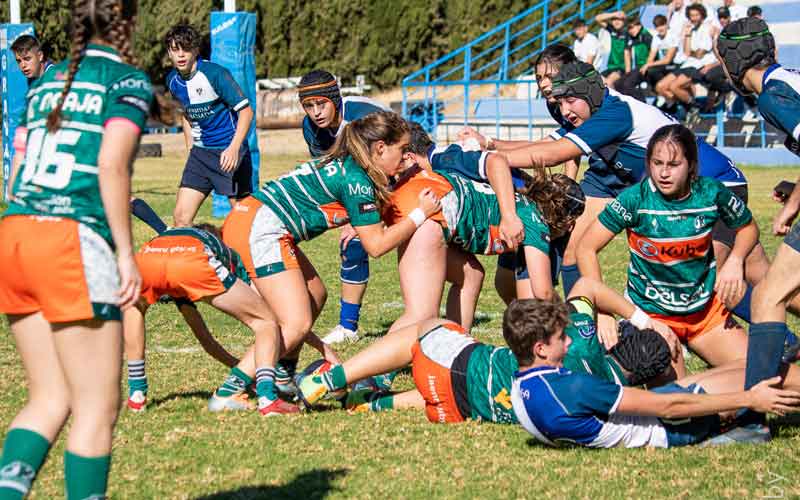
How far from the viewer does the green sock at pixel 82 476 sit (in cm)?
330

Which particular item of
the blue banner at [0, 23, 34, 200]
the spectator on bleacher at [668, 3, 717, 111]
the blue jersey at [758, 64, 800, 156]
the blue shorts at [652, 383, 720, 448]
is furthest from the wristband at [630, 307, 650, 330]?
the spectator on bleacher at [668, 3, 717, 111]

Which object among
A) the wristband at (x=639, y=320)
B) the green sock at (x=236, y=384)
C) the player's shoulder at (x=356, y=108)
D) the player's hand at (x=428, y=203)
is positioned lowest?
the green sock at (x=236, y=384)

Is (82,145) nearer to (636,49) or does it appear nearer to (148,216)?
(148,216)

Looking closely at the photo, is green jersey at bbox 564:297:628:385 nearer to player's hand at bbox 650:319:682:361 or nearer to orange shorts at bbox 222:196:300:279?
player's hand at bbox 650:319:682:361

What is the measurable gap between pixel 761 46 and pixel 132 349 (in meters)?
3.37

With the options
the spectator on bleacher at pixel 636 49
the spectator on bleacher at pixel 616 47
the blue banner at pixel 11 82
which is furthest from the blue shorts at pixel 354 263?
the spectator on bleacher at pixel 616 47

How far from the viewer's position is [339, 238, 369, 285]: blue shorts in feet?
25.2

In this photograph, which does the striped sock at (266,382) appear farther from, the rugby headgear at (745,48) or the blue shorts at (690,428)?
the rugby headgear at (745,48)

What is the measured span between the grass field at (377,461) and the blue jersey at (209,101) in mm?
4273

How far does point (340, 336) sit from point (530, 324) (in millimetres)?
3080

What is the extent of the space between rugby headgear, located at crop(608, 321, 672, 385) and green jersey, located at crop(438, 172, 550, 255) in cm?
96

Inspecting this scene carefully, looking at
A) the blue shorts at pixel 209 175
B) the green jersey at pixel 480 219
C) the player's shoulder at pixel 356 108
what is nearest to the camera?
the green jersey at pixel 480 219

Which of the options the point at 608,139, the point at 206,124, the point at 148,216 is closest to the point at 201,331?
the point at 608,139

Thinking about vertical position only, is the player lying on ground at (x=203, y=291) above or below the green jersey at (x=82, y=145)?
below
